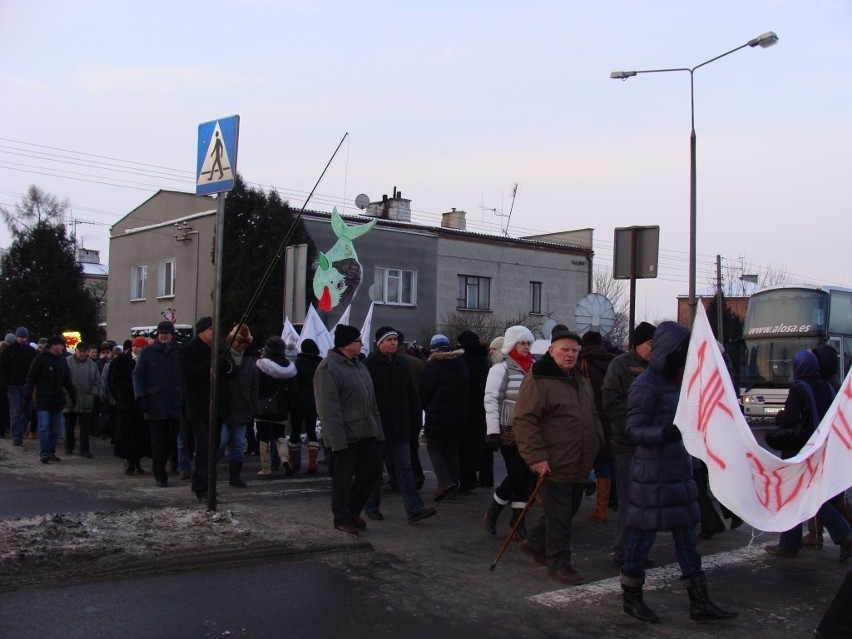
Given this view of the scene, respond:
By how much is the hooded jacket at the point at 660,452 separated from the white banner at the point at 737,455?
0.19 metres

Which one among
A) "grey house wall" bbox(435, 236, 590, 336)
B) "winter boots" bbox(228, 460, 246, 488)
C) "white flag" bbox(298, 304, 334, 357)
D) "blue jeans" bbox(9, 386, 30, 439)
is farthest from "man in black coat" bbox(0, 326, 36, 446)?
"grey house wall" bbox(435, 236, 590, 336)

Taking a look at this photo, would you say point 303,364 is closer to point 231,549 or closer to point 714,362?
point 231,549

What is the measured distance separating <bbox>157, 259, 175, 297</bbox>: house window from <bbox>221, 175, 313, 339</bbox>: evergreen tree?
5.97 meters

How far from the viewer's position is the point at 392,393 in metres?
9.30

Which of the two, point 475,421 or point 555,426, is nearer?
point 555,426

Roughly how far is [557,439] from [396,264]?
32.0 metres

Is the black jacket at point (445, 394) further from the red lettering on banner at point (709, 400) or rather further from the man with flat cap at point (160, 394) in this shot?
the red lettering on banner at point (709, 400)

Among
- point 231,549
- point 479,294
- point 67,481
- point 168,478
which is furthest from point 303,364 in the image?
point 479,294

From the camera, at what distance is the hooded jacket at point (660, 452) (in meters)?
5.87

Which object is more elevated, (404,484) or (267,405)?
(267,405)

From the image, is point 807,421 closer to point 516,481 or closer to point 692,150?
point 516,481

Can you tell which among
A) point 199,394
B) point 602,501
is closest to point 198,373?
point 199,394

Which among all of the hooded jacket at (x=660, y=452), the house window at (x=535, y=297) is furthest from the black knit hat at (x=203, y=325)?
the house window at (x=535, y=297)

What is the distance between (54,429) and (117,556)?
7.34 metres
